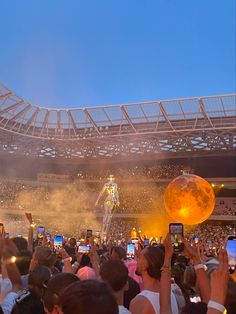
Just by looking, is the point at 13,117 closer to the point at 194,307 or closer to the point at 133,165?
the point at 133,165

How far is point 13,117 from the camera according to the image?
37812 mm

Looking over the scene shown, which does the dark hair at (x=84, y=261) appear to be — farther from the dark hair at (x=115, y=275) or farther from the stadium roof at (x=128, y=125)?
the stadium roof at (x=128, y=125)

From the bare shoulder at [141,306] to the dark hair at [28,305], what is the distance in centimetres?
77

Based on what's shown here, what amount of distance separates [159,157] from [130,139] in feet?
23.5

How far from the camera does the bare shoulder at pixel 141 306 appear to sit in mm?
3688

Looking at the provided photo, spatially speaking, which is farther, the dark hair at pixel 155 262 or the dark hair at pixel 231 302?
the dark hair at pixel 155 262

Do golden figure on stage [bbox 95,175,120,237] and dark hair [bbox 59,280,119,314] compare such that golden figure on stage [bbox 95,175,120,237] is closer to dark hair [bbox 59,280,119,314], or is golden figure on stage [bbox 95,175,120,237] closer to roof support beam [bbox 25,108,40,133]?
roof support beam [bbox 25,108,40,133]

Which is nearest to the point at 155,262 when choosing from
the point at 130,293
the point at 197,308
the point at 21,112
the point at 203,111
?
the point at 197,308

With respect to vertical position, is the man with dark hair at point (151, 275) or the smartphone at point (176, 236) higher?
the smartphone at point (176, 236)

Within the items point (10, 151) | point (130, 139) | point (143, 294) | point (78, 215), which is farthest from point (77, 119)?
point (143, 294)

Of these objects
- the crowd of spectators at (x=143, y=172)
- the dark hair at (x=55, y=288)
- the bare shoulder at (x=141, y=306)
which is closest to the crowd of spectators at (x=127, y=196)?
the crowd of spectators at (x=143, y=172)

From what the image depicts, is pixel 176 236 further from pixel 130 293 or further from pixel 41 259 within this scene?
pixel 41 259

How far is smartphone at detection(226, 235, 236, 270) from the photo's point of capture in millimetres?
3084

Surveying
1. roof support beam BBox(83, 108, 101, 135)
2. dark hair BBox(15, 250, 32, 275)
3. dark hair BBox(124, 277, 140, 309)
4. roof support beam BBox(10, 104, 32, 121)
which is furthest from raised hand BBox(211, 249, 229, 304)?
roof support beam BBox(10, 104, 32, 121)
